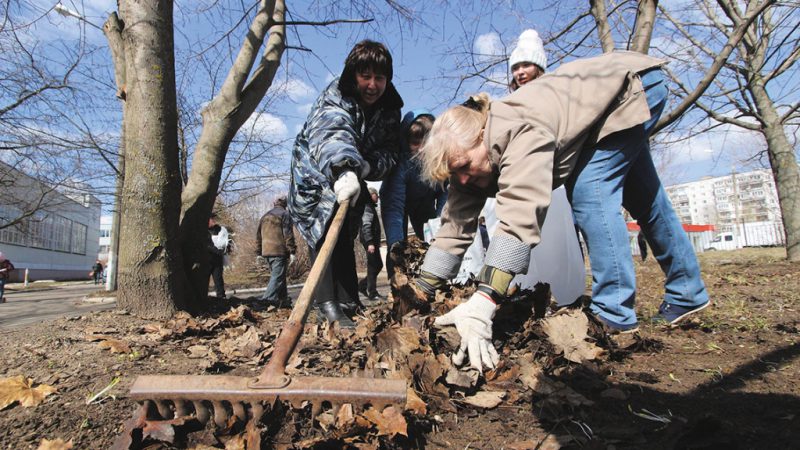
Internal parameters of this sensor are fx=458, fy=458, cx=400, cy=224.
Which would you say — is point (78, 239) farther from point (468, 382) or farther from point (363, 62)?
point (468, 382)

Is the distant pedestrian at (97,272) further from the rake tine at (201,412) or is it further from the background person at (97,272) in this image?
the rake tine at (201,412)

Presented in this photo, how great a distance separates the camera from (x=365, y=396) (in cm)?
135

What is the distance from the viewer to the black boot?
2814 mm

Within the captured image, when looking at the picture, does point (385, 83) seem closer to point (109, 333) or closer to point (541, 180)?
point (541, 180)

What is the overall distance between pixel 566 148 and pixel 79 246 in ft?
197

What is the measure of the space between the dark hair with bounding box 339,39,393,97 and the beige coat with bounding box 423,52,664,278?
1.03 metres

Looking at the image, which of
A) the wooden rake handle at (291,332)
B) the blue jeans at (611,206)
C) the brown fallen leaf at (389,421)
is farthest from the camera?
the blue jeans at (611,206)

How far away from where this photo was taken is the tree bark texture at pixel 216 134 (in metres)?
3.53

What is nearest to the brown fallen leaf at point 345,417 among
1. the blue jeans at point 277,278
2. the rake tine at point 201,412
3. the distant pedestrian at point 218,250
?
the rake tine at point 201,412

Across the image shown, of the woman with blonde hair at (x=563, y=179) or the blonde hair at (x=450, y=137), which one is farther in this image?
the blonde hair at (x=450, y=137)

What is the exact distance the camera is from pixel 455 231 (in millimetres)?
2375

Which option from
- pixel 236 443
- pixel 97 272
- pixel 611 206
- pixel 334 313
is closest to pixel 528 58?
pixel 611 206

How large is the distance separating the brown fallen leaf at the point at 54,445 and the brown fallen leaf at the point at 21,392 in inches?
14.0

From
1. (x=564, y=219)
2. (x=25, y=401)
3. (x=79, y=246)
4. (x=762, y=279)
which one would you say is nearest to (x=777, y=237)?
(x=762, y=279)
